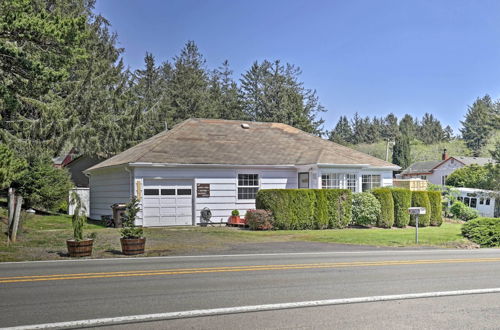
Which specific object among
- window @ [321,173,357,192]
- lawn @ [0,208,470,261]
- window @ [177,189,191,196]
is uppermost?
window @ [321,173,357,192]

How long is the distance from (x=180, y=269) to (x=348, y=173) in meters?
16.6

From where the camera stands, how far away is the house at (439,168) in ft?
216

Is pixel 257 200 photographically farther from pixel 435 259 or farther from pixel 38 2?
pixel 38 2

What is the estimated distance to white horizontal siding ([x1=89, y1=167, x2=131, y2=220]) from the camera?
1010 inches

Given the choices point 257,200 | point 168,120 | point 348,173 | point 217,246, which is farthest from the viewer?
point 168,120

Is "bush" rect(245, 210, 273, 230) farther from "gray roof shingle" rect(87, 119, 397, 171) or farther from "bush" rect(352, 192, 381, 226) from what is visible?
"bush" rect(352, 192, 381, 226)

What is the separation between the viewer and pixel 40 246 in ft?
53.8

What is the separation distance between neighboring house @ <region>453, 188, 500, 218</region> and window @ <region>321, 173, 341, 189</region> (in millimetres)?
13726

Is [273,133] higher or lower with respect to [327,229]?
higher

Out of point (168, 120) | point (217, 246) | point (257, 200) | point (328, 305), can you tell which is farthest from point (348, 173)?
point (168, 120)

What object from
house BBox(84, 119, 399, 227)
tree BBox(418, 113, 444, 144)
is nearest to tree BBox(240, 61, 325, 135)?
house BBox(84, 119, 399, 227)

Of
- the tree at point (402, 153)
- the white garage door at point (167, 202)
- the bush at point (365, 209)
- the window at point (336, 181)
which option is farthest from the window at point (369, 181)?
the tree at point (402, 153)

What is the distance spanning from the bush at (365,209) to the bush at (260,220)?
4.56 metres

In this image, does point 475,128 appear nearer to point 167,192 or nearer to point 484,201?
point 484,201
